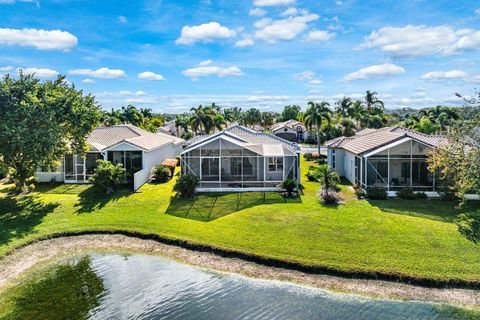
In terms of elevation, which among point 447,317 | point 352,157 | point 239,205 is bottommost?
point 447,317

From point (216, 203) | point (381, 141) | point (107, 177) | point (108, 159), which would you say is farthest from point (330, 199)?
point (108, 159)

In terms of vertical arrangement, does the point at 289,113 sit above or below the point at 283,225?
above

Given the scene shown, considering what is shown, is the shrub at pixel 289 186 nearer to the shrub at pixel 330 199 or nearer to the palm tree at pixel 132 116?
the shrub at pixel 330 199

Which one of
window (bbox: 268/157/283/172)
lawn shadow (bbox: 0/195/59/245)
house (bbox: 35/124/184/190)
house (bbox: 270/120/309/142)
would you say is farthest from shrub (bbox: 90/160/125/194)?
house (bbox: 270/120/309/142)

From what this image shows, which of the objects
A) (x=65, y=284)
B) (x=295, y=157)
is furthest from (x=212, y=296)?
(x=295, y=157)

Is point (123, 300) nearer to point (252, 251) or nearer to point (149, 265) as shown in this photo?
point (149, 265)

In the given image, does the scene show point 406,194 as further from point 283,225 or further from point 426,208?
point 283,225

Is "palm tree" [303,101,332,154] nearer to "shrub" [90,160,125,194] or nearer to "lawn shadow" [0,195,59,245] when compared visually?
"shrub" [90,160,125,194]
